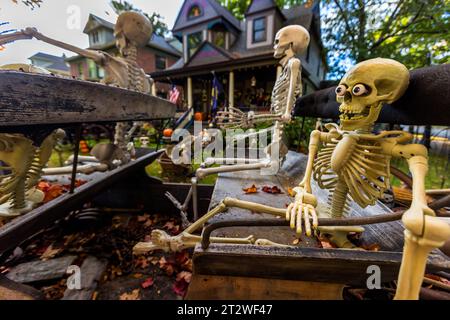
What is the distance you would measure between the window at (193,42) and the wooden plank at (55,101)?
1223 cm

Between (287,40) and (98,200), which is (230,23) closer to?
(287,40)

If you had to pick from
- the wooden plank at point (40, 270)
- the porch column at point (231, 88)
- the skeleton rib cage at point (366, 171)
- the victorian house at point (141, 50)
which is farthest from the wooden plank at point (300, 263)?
the victorian house at point (141, 50)

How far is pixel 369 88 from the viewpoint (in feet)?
3.12

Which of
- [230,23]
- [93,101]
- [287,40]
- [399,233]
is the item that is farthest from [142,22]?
[230,23]

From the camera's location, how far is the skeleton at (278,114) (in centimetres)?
207

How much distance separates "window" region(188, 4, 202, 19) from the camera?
11.2m

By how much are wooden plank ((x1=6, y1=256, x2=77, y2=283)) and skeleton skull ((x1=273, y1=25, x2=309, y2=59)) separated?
11.2ft

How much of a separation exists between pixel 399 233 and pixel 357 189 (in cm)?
66

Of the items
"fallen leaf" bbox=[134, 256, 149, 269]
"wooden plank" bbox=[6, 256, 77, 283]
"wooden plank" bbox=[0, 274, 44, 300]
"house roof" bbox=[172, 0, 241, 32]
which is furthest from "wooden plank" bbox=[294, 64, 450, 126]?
"house roof" bbox=[172, 0, 241, 32]

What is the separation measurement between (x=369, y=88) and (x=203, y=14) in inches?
504

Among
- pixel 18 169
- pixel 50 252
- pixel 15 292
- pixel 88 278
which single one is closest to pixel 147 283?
pixel 88 278

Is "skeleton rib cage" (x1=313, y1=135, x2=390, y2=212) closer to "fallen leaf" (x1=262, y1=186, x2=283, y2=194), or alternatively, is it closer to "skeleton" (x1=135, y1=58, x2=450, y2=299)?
"skeleton" (x1=135, y1=58, x2=450, y2=299)

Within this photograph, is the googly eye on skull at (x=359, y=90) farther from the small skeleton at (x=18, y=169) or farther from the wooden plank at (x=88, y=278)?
the wooden plank at (x=88, y=278)

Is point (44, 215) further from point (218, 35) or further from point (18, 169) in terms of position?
point (218, 35)
